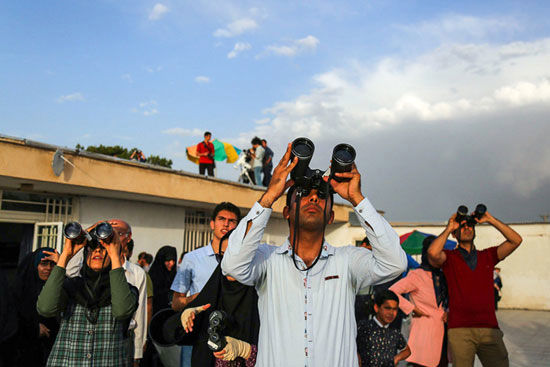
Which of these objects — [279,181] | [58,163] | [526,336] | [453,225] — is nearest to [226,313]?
[279,181]

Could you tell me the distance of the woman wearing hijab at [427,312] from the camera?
4.51 metres

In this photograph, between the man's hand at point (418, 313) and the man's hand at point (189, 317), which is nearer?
the man's hand at point (189, 317)

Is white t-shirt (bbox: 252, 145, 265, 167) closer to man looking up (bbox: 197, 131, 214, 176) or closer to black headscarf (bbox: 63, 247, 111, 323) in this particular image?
man looking up (bbox: 197, 131, 214, 176)

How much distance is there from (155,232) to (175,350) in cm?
882

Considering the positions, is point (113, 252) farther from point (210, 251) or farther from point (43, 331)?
point (43, 331)

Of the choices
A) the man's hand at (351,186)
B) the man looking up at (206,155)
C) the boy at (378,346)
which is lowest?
the boy at (378,346)

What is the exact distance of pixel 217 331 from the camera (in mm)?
2141

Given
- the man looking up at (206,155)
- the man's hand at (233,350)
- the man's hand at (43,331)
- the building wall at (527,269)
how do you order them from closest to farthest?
1. the man's hand at (233,350)
2. the man's hand at (43,331)
3. the man looking up at (206,155)
4. the building wall at (527,269)

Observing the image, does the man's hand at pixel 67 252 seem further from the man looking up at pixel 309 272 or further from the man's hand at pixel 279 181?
the man's hand at pixel 279 181

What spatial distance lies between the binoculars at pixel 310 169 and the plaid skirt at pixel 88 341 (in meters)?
1.93

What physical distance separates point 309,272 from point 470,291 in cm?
262

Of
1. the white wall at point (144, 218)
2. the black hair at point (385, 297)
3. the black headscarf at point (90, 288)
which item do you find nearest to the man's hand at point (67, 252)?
the black headscarf at point (90, 288)

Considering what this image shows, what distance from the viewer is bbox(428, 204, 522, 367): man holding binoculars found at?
4.14 m

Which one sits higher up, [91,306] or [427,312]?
[91,306]
